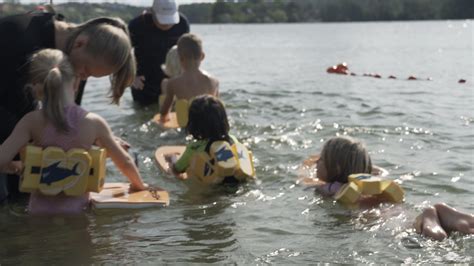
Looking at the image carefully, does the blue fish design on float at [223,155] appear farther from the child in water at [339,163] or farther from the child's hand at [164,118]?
the child's hand at [164,118]

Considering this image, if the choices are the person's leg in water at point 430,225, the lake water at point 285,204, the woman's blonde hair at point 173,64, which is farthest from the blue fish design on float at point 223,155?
the woman's blonde hair at point 173,64

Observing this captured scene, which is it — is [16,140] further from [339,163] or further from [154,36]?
[154,36]

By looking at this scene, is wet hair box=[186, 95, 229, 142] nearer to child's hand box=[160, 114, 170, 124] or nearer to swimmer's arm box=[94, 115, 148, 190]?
A: swimmer's arm box=[94, 115, 148, 190]

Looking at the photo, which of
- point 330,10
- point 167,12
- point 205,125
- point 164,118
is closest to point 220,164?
point 205,125

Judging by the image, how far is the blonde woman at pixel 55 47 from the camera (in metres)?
4.69

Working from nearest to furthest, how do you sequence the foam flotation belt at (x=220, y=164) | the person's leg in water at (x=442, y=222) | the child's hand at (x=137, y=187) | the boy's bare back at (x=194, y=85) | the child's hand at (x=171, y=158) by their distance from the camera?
the person's leg in water at (x=442, y=222)
the child's hand at (x=137, y=187)
the foam flotation belt at (x=220, y=164)
the child's hand at (x=171, y=158)
the boy's bare back at (x=194, y=85)

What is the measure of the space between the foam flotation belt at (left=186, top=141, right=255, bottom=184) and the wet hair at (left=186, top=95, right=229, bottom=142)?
0.11 m

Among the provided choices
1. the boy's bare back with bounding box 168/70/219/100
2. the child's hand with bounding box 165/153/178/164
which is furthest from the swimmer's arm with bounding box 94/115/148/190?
the boy's bare back with bounding box 168/70/219/100

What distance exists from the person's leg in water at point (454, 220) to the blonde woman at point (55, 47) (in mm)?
2190

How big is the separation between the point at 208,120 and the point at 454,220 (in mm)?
2368

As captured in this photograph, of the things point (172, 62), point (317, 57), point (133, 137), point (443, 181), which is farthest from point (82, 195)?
point (317, 57)

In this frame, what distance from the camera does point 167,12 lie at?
33.4 ft

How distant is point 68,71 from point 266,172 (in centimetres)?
263

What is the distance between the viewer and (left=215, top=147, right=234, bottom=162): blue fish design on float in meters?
6.09
